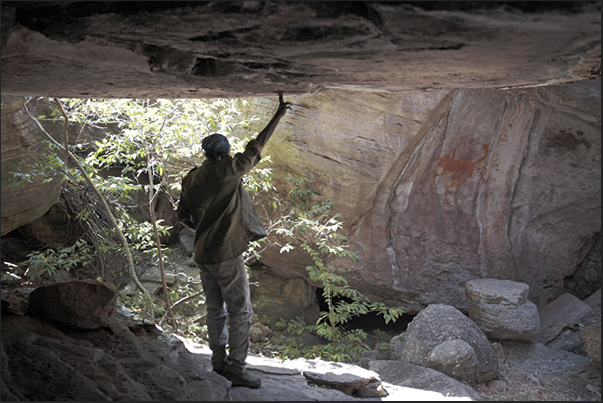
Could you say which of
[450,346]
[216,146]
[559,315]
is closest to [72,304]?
[216,146]

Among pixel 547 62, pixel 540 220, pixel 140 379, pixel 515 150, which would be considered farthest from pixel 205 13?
pixel 540 220

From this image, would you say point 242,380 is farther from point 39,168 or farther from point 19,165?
point 39,168

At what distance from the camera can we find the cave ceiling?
180 cm

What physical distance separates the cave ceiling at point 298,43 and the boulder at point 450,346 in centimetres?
297

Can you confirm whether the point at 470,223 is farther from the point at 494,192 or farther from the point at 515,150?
the point at 515,150

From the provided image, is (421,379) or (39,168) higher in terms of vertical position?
(39,168)

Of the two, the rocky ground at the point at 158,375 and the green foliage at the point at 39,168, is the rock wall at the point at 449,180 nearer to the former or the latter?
the green foliage at the point at 39,168

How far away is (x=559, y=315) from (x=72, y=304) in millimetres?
6852

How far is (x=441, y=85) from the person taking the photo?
3139mm

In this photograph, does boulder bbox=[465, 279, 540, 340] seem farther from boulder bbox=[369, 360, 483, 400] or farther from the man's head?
the man's head

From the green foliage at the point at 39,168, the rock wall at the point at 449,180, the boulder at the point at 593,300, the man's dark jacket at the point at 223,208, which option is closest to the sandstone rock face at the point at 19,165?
the green foliage at the point at 39,168

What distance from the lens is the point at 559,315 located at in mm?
7285

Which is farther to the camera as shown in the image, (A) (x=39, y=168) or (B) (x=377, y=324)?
(B) (x=377, y=324)

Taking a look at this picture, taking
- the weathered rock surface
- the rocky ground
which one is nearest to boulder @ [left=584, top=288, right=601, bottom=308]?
the rocky ground
